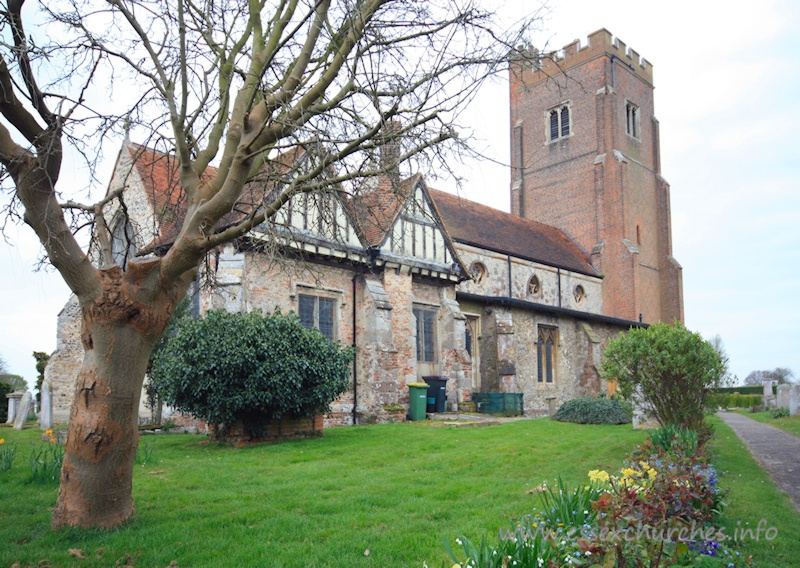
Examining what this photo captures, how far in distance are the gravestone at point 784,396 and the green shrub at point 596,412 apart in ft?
27.9

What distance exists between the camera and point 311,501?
6.98 metres

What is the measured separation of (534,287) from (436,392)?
12.4m

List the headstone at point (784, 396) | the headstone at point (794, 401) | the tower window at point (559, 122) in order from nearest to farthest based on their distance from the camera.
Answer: the headstone at point (794, 401) < the headstone at point (784, 396) < the tower window at point (559, 122)

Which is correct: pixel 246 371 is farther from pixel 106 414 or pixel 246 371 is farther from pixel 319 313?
pixel 106 414

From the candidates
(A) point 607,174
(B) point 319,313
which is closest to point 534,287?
(A) point 607,174

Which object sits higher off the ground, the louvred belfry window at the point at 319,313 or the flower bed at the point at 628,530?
the louvred belfry window at the point at 319,313

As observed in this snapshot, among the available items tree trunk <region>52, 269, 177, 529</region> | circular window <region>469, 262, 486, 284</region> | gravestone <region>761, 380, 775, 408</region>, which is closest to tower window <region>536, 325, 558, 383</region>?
circular window <region>469, 262, 486, 284</region>

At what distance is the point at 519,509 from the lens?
628 centimetres

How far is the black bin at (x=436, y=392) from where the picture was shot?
63.4 ft

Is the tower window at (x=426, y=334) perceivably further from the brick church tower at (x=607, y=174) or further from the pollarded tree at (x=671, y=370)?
the brick church tower at (x=607, y=174)

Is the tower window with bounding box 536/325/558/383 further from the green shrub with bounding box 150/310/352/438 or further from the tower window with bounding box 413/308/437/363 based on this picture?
the green shrub with bounding box 150/310/352/438

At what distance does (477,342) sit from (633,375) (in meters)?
13.6

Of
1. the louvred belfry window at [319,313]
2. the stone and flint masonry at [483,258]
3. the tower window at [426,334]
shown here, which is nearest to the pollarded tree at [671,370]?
the stone and flint masonry at [483,258]

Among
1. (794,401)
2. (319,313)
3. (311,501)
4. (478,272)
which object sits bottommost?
(311,501)
